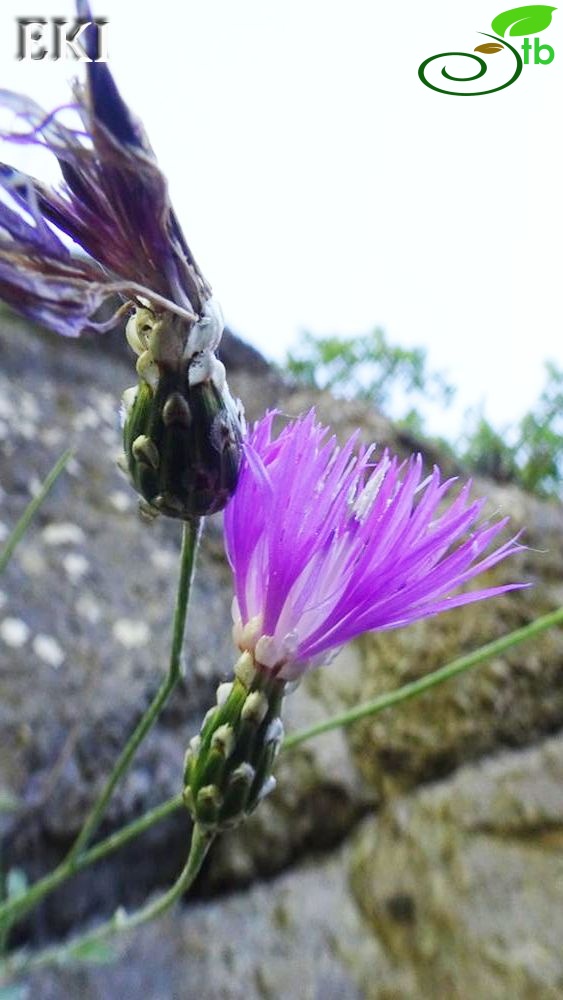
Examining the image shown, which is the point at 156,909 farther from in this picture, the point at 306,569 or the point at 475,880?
the point at 475,880

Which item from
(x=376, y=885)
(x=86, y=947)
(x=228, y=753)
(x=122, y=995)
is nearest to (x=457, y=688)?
(x=376, y=885)

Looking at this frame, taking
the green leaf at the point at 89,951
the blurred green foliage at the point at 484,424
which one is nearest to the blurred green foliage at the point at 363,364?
the blurred green foliage at the point at 484,424

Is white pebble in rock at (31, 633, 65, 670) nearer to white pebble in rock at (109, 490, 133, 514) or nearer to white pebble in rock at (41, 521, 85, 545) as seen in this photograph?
white pebble in rock at (41, 521, 85, 545)

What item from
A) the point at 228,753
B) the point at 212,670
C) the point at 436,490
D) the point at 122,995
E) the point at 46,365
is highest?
the point at 436,490

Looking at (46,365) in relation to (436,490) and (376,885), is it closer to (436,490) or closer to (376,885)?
(376,885)

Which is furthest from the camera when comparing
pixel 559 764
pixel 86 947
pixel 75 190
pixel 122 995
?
pixel 559 764

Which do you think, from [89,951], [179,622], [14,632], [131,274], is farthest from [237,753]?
[14,632]
